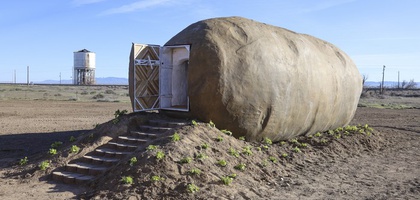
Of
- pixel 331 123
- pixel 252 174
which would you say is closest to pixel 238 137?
pixel 252 174

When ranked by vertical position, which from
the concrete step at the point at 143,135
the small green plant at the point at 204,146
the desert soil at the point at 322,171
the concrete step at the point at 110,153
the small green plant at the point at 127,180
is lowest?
the desert soil at the point at 322,171

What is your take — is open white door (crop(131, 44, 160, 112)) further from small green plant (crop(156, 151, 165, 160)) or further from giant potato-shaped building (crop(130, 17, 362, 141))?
small green plant (crop(156, 151, 165, 160))

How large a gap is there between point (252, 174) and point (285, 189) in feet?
3.01

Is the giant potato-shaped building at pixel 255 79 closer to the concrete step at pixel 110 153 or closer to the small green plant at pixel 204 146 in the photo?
the small green plant at pixel 204 146

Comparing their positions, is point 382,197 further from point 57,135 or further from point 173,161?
point 57,135

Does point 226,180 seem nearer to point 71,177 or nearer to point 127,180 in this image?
point 127,180

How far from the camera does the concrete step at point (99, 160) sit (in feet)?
34.6

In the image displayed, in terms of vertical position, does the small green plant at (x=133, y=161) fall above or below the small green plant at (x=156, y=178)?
above

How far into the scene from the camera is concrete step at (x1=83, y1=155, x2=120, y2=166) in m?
10.5

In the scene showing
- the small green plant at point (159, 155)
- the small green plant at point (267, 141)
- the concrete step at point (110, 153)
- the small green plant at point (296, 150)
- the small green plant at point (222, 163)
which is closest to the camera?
the small green plant at point (159, 155)

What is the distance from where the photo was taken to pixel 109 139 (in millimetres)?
11898

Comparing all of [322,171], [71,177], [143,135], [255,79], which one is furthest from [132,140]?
[322,171]

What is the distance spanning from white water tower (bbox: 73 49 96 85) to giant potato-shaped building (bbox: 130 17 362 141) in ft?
188

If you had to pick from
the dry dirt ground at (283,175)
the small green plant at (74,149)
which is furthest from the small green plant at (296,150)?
the small green plant at (74,149)
